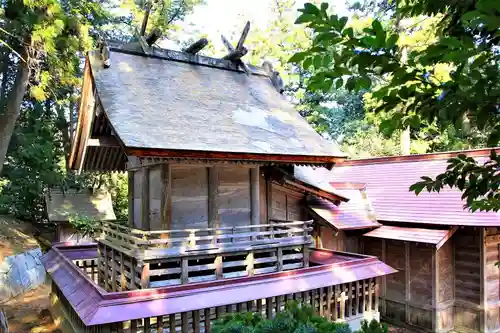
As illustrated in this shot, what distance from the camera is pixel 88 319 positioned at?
5.14 m

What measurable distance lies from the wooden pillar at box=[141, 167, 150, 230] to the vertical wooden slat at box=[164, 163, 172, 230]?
885 mm

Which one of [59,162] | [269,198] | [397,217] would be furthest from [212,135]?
[59,162]

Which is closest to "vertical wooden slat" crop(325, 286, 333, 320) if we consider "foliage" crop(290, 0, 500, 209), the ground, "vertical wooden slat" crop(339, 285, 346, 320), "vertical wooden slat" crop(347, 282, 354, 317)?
"vertical wooden slat" crop(339, 285, 346, 320)

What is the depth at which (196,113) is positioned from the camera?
804cm

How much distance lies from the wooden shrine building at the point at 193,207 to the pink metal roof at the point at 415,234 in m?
1.48

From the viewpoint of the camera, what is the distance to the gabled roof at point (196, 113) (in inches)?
265

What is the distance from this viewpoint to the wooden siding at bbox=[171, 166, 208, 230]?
7.73 meters

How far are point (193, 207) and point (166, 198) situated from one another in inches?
29.6

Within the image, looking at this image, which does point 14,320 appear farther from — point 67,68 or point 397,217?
point 397,217

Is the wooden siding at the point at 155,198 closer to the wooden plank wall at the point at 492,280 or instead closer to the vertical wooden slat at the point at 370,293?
the vertical wooden slat at the point at 370,293

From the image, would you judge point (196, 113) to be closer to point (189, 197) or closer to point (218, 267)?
point (189, 197)

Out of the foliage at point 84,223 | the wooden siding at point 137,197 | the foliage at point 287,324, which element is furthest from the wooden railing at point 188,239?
the foliage at point 84,223

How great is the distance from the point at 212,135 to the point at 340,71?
5.96m

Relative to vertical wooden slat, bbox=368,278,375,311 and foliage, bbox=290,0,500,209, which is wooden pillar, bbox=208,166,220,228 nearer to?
vertical wooden slat, bbox=368,278,375,311
